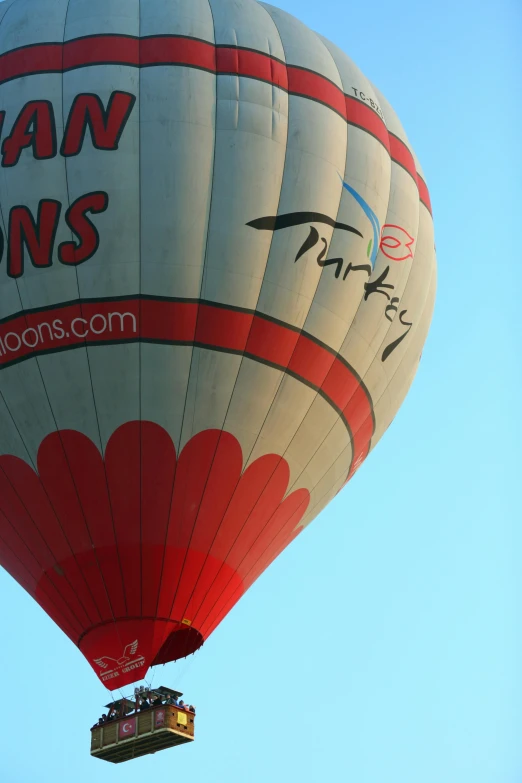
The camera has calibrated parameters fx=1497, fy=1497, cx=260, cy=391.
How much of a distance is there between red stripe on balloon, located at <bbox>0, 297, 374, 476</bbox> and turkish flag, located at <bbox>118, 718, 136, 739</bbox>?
384 cm

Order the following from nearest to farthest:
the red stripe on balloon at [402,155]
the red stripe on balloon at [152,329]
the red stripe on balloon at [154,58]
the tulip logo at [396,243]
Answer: the red stripe on balloon at [152,329], the red stripe on balloon at [154,58], the tulip logo at [396,243], the red stripe on balloon at [402,155]

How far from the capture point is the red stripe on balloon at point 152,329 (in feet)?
49.4

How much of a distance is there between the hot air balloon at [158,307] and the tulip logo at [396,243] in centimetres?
40

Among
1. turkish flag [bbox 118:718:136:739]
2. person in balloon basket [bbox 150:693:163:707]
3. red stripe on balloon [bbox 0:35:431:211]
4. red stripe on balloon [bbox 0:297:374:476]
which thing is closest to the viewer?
red stripe on balloon [bbox 0:297:374:476]

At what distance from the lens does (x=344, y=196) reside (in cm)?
1614

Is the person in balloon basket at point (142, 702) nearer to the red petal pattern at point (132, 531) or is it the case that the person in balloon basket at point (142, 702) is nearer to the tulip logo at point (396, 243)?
the red petal pattern at point (132, 531)

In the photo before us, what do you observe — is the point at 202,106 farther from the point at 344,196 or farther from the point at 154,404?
the point at 154,404

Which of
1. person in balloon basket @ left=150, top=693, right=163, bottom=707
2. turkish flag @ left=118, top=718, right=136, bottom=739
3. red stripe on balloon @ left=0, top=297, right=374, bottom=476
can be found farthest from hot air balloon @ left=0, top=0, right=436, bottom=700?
turkish flag @ left=118, top=718, right=136, bottom=739

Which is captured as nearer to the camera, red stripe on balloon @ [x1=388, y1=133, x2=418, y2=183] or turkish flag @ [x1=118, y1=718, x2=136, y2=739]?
turkish flag @ [x1=118, y1=718, x2=136, y2=739]

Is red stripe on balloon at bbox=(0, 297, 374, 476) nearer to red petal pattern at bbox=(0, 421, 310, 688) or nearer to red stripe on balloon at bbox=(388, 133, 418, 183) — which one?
red petal pattern at bbox=(0, 421, 310, 688)

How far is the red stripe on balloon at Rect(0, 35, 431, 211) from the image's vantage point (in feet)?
51.3

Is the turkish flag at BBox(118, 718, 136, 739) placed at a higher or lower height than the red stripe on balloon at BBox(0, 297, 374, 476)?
lower

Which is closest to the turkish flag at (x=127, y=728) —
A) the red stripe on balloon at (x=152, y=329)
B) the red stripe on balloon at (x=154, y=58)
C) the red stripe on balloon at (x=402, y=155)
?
the red stripe on balloon at (x=152, y=329)

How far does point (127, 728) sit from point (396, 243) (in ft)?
19.9
